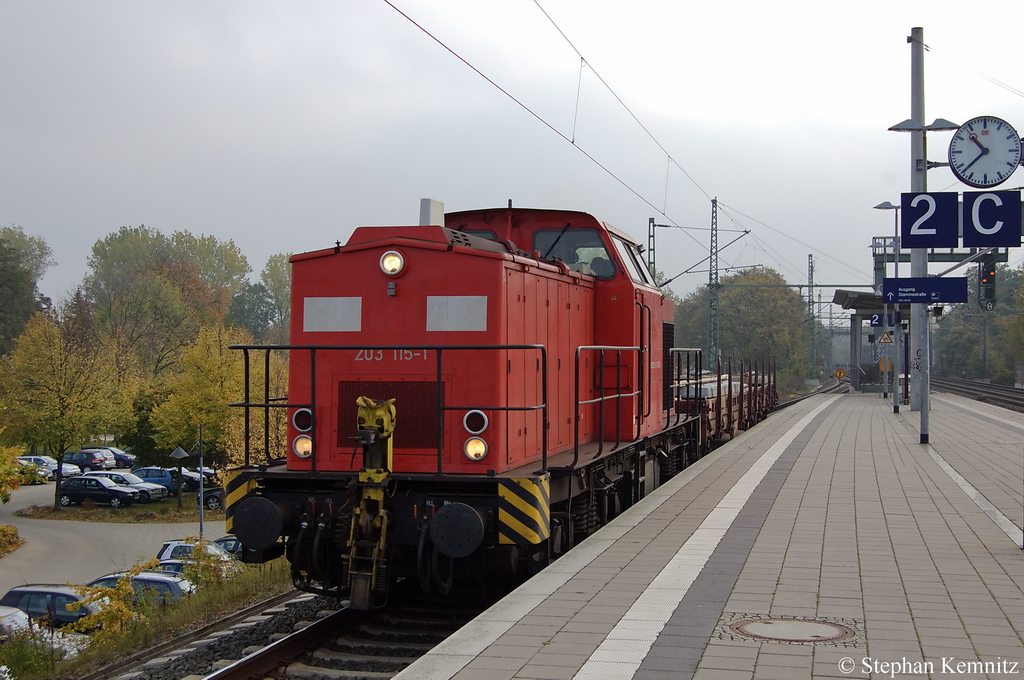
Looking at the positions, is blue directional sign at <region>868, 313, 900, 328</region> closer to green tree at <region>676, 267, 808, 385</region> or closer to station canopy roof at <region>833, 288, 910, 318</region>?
station canopy roof at <region>833, 288, 910, 318</region>

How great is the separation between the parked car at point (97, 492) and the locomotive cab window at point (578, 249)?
31491 mm

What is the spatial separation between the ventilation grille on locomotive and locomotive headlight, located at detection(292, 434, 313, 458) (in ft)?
1.03

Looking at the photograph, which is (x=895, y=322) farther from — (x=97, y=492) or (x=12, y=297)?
(x=12, y=297)

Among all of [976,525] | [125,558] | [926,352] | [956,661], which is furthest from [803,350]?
[956,661]

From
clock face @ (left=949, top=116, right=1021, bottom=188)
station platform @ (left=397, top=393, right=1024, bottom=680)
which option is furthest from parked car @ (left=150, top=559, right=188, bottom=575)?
clock face @ (left=949, top=116, right=1021, bottom=188)

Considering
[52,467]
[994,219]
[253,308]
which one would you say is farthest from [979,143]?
[253,308]

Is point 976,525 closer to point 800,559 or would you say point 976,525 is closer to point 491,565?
point 800,559

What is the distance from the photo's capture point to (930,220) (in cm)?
1327

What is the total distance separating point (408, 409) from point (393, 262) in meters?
1.21

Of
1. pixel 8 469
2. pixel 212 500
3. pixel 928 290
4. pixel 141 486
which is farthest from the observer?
pixel 141 486

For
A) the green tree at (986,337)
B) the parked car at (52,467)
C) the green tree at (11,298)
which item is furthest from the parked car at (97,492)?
the green tree at (986,337)

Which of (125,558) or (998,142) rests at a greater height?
(998,142)

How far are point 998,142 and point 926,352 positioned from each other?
7.89m

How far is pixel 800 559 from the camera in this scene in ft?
23.9
